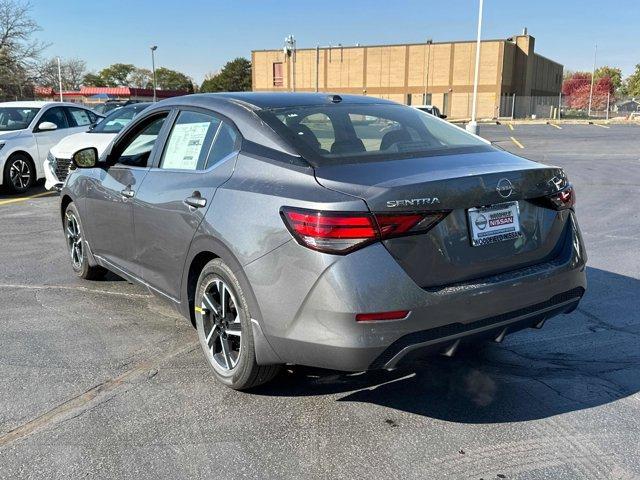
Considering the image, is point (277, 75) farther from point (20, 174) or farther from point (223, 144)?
point (223, 144)

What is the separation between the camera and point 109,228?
4727 millimetres

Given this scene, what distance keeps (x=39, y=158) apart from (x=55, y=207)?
238 cm

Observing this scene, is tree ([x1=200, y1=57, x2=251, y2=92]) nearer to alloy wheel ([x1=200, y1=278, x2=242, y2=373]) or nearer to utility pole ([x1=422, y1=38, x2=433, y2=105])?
utility pole ([x1=422, y1=38, x2=433, y2=105])

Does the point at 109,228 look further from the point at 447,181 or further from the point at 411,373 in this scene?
the point at 447,181

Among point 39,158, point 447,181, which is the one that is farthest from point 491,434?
point 39,158

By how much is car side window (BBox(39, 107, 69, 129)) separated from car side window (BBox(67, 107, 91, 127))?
208 mm

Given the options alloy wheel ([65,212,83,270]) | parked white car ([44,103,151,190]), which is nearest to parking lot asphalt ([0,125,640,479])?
alloy wheel ([65,212,83,270])

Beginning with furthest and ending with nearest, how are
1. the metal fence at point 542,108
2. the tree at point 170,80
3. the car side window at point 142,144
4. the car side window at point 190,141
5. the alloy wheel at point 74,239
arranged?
the tree at point 170,80 < the metal fence at point 542,108 < the alloy wheel at point 74,239 < the car side window at point 142,144 < the car side window at point 190,141

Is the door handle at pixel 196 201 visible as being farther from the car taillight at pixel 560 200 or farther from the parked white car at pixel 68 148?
the parked white car at pixel 68 148

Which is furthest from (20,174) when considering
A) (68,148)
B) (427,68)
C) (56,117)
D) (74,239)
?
(427,68)

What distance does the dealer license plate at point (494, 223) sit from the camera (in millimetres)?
2934

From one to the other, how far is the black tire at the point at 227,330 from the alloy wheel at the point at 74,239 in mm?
2507

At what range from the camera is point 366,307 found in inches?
107

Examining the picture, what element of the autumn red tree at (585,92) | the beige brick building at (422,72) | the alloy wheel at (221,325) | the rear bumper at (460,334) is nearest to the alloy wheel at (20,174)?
the alloy wheel at (221,325)
